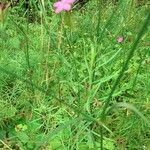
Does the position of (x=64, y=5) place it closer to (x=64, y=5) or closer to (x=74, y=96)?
(x=64, y=5)

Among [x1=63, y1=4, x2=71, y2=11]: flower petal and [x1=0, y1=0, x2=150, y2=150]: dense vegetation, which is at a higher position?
[x1=63, y1=4, x2=71, y2=11]: flower petal

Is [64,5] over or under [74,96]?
over

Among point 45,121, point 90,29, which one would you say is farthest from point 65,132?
point 90,29

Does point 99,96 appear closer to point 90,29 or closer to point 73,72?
point 73,72

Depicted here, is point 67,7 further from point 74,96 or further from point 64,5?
point 74,96

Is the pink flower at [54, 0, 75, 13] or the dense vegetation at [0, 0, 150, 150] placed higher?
the pink flower at [54, 0, 75, 13]

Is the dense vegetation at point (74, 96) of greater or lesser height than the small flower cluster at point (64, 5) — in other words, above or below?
below

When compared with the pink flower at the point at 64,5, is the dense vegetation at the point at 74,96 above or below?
below

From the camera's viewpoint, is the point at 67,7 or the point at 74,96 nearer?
the point at 67,7

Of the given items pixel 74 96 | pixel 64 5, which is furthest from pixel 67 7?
pixel 74 96

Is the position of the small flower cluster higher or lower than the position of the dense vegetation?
higher

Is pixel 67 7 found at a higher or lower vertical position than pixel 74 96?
higher

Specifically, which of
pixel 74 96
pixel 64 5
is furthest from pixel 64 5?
pixel 74 96

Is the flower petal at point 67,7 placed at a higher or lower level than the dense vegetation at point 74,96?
higher
